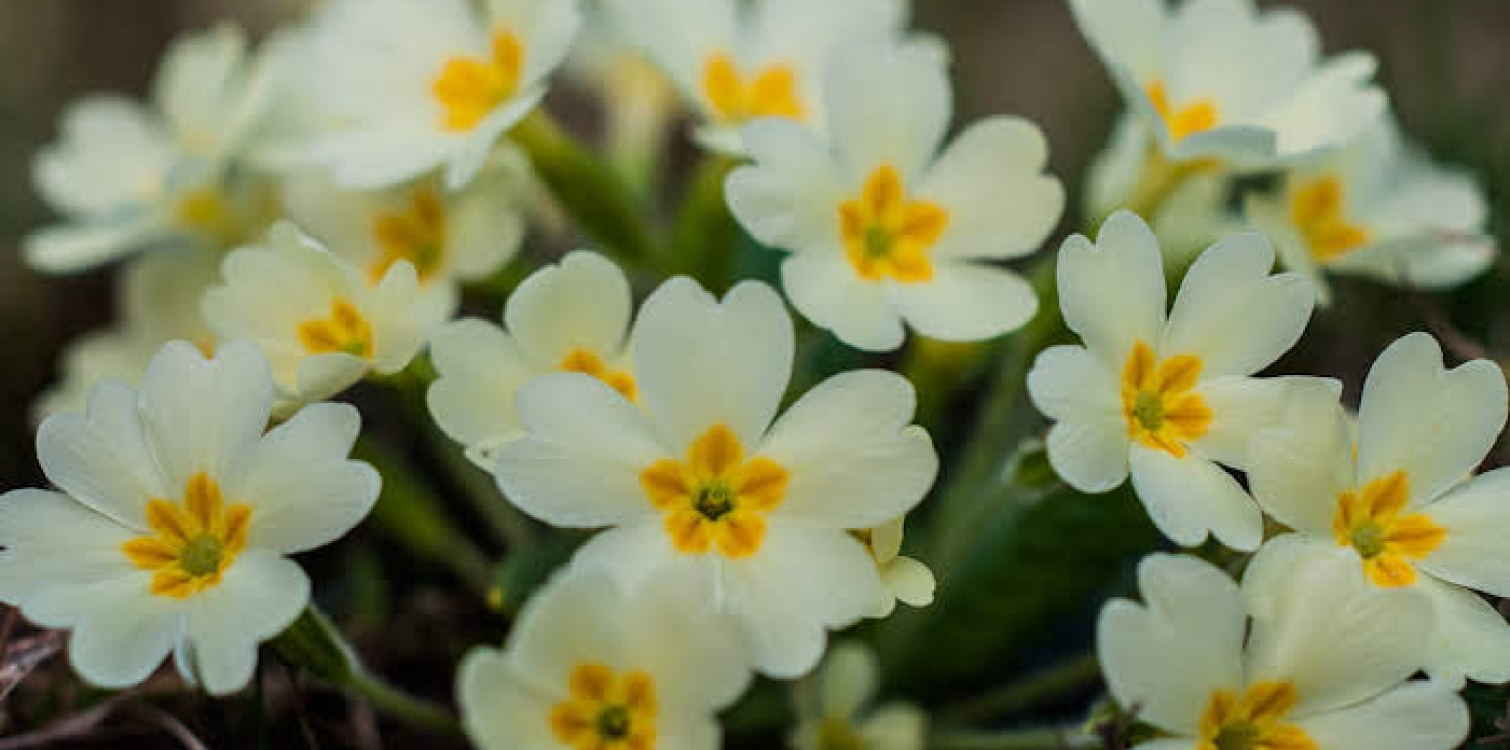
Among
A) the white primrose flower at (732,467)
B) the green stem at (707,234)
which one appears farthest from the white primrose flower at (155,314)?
the white primrose flower at (732,467)

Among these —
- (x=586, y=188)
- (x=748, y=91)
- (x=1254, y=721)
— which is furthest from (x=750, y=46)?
(x=1254, y=721)

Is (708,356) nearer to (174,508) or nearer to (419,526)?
(174,508)

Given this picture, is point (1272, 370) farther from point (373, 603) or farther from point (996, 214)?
point (373, 603)

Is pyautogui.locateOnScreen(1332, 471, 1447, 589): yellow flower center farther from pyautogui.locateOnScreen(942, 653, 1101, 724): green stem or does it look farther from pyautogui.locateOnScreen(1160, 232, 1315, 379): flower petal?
pyautogui.locateOnScreen(942, 653, 1101, 724): green stem

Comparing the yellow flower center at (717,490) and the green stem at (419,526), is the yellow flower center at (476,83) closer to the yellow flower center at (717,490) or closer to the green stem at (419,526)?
the green stem at (419,526)

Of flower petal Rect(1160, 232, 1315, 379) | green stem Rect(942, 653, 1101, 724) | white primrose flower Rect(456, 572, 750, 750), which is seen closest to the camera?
white primrose flower Rect(456, 572, 750, 750)

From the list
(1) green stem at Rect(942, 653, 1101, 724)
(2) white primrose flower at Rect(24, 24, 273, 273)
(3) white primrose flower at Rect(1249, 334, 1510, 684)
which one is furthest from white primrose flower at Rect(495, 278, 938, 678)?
(2) white primrose flower at Rect(24, 24, 273, 273)
